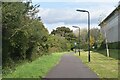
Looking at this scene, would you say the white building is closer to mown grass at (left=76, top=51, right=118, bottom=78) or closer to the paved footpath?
mown grass at (left=76, top=51, right=118, bottom=78)

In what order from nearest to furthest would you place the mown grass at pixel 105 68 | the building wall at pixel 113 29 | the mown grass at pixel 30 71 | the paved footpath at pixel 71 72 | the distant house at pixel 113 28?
the mown grass at pixel 30 71
the paved footpath at pixel 71 72
the mown grass at pixel 105 68
the distant house at pixel 113 28
the building wall at pixel 113 29

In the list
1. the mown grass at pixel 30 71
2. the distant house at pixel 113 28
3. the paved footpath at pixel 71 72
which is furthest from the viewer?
the distant house at pixel 113 28

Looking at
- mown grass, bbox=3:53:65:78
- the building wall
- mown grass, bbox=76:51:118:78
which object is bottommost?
mown grass, bbox=76:51:118:78

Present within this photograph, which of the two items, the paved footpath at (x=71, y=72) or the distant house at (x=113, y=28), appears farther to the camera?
the distant house at (x=113, y=28)

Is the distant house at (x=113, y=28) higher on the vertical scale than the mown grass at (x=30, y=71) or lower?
higher

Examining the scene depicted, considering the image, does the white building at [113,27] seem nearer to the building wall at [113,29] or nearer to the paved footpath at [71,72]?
the building wall at [113,29]

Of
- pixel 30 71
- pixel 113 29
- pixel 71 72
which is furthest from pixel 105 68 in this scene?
pixel 113 29

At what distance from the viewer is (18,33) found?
2800cm

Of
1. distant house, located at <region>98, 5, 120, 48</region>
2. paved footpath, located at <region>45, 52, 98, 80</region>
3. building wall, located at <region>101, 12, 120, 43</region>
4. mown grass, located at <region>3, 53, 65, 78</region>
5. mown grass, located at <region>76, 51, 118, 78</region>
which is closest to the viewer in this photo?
mown grass, located at <region>3, 53, 65, 78</region>

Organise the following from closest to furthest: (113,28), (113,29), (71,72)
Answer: (71,72) < (113,28) < (113,29)

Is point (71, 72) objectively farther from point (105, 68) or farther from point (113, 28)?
point (113, 28)

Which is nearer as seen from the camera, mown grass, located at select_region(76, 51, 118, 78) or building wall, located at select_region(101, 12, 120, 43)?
mown grass, located at select_region(76, 51, 118, 78)

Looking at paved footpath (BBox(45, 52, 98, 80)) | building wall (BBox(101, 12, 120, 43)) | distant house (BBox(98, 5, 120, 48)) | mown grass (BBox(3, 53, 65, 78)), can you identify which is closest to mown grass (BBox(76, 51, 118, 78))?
paved footpath (BBox(45, 52, 98, 80))

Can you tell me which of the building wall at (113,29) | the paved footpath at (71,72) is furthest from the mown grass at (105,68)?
the building wall at (113,29)
